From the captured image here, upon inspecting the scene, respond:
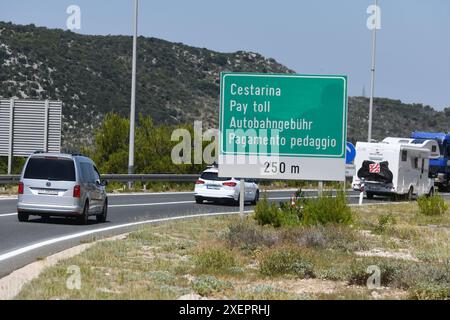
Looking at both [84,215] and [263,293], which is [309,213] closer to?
[84,215]

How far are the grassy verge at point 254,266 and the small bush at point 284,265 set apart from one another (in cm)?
1

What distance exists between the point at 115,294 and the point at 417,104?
160 meters

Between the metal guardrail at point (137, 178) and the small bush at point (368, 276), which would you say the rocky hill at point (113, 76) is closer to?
the metal guardrail at point (137, 178)

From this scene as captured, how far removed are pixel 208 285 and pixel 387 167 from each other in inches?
1324

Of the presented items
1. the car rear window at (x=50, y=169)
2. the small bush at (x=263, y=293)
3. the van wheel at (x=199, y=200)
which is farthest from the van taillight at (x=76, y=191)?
the van wheel at (x=199, y=200)

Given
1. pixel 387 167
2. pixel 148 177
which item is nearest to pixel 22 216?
pixel 148 177

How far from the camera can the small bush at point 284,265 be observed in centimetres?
1438

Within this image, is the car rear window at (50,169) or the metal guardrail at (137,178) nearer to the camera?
the car rear window at (50,169)

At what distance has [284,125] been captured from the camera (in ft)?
73.2

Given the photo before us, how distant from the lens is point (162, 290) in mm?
12031

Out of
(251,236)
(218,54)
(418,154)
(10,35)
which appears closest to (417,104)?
(218,54)

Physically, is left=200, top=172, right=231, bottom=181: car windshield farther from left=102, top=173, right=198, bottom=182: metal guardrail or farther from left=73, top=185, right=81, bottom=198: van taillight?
left=73, top=185, right=81, bottom=198: van taillight

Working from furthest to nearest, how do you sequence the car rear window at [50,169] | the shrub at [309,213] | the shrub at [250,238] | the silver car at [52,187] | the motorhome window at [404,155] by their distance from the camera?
the motorhome window at [404,155] → the car rear window at [50,169] → the silver car at [52,187] → the shrub at [309,213] → the shrub at [250,238]

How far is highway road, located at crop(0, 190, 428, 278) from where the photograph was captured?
55.6 ft
